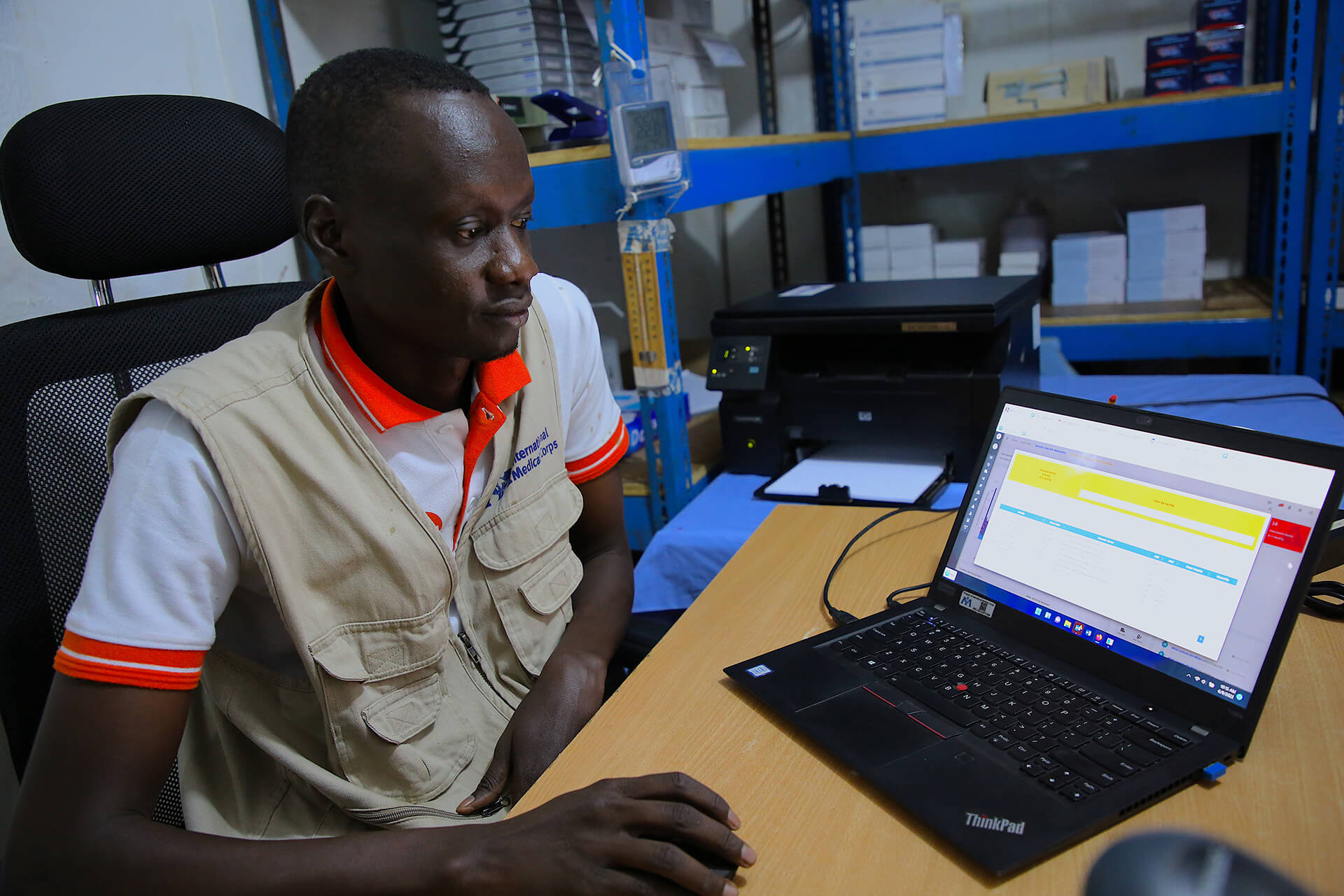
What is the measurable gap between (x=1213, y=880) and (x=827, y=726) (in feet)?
1.24

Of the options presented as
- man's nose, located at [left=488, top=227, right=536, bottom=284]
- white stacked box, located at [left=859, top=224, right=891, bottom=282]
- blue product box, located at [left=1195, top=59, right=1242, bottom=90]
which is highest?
blue product box, located at [left=1195, top=59, right=1242, bottom=90]

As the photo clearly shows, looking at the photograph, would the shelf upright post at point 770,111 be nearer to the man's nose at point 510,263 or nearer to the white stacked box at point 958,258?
the white stacked box at point 958,258

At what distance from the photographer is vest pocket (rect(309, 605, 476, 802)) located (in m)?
0.77

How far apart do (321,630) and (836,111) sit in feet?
7.26

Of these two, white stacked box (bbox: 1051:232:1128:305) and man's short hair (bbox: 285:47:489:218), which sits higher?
man's short hair (bbox: 285:47:489:218)

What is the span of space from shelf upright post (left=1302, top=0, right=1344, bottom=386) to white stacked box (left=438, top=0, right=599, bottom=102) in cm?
161

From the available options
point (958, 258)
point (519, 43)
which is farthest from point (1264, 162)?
point (519, 43)

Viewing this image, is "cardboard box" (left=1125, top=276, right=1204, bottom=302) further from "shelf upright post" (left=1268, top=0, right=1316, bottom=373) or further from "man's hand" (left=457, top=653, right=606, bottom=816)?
"man's hand" (left=457, top=653, right=606, bottom=816)

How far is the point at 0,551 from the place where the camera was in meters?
0.74

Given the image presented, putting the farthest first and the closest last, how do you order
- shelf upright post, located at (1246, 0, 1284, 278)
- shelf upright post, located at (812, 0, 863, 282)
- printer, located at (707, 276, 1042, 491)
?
shelf upright post, located at (812, 0, 863, 282)
shelf upright post, located at (1246, 0, 1284, 278)
printer, located at (707, 276, 1042, 491)

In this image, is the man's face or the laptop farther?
the man's face

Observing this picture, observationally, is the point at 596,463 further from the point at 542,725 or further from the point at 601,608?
the point at 542,725

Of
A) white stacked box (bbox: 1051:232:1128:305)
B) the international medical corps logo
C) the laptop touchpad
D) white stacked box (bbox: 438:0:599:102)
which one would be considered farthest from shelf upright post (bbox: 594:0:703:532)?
white stacked box (bbox: 1051:232:1128:305)

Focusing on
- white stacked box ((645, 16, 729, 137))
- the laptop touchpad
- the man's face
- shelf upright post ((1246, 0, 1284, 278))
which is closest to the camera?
the laptop touchpad
